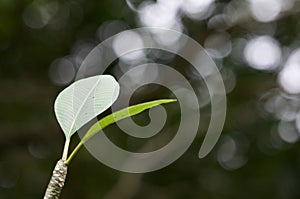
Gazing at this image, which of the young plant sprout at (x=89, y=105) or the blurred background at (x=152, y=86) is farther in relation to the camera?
the blurred background at (x=152, y=86)

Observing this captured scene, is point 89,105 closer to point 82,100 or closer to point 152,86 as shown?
point 82,100

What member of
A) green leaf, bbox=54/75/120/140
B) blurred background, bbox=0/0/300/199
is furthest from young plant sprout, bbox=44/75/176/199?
blurred background, bbox=0/0/300/199

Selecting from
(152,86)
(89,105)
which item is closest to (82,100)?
(89,105)

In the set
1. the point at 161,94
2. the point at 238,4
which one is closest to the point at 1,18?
the point at 161,94

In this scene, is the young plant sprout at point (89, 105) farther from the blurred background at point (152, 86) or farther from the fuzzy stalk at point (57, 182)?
the blurred background at point (152, 86)

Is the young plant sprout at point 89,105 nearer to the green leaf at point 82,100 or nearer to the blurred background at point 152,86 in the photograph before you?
the green leaf at point 82,100

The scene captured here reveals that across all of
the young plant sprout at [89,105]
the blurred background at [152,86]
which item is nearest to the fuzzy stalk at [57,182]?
the young plant sprout at [89,105]

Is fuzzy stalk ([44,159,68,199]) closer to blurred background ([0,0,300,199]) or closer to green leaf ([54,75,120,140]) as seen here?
green leaf ([54,75,120,140])

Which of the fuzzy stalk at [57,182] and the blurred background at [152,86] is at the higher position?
the fuzzy stalk at [57,182]
